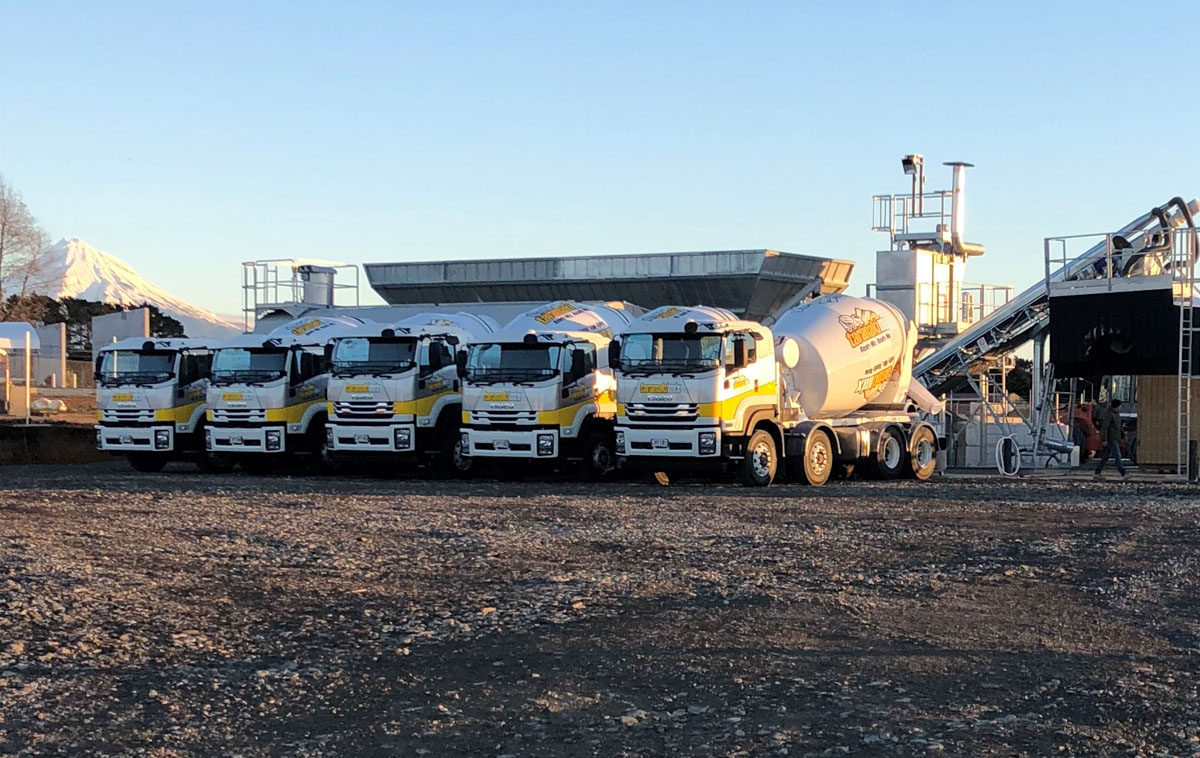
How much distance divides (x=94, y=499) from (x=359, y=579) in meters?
9.05

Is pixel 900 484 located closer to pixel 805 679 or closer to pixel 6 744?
pixel 805 679

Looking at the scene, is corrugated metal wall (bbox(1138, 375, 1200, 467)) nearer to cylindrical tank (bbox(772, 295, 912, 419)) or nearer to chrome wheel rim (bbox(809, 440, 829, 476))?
cylindrical tank (bbox(772, 295, 912, 419))

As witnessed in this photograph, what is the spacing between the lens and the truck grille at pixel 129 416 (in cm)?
2688

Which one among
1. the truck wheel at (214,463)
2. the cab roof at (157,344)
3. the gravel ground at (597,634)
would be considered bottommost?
the gravel ground at (597,634)

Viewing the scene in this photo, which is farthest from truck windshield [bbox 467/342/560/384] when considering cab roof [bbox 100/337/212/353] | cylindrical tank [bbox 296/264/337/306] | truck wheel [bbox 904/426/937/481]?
cylindrical tank [bbox 296/264/337/306]

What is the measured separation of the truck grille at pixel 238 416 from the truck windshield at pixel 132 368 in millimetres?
1384

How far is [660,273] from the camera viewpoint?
3616 cm

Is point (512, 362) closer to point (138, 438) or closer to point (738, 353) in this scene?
point (738, 353)

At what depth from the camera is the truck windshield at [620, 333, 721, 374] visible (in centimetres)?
2241

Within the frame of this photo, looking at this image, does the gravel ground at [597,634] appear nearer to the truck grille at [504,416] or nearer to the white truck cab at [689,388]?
the white truck cab at [689,388]

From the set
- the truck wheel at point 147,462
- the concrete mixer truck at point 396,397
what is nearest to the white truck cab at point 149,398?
the truck wheel at point 147,462

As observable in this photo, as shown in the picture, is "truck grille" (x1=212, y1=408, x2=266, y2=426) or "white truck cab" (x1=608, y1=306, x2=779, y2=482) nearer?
"white truck cab" (x1=608, y1=306, x2=779, y2=482)


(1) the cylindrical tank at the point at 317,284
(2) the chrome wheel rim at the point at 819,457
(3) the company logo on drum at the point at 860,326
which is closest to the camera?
(2) the chrome wheel rim at the point at 819,457

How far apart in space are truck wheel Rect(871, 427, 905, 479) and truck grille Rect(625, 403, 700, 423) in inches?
197
